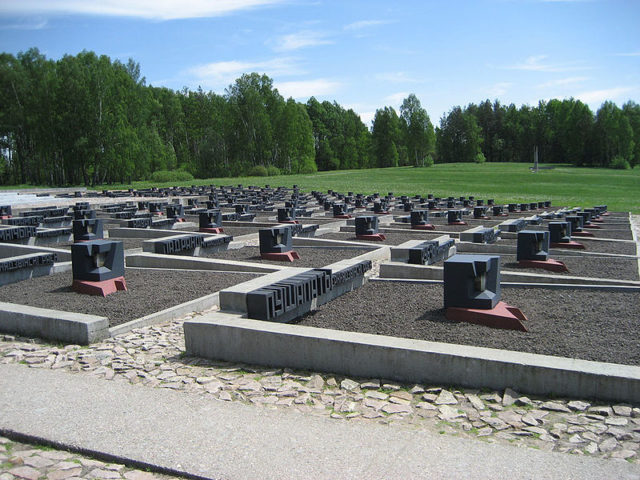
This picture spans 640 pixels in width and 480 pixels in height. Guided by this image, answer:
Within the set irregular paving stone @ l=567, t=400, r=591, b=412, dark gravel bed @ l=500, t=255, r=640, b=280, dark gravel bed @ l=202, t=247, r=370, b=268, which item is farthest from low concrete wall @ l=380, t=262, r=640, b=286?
irregular paving stone @ l=567, t=400, r=591, b=412

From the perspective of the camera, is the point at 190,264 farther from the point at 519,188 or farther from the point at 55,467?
the point at 519,188

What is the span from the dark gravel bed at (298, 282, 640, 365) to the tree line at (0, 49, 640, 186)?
180ft

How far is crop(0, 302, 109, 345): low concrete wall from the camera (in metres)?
7.15

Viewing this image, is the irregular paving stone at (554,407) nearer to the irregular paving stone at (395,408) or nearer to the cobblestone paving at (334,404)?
the cobblestone paving at (334,404)

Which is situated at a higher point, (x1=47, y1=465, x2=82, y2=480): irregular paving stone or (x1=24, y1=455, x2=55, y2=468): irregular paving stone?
(x1=24, y1=455, x2=55, y2=468): irregular paving stone

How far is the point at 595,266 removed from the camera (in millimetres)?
12375

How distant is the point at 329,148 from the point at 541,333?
9821 cm

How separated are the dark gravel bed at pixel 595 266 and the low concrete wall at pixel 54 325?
27.1 ft

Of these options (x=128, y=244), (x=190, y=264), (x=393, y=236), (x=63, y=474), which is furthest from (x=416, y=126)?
(x=63, y=474)

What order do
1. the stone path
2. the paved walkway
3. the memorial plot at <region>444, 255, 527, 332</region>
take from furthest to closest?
1. the memorial plot at <region>444, 255, 527, 332</region>
2. the stone path
3. the paved walkway

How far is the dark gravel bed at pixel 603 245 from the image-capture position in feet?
49.8

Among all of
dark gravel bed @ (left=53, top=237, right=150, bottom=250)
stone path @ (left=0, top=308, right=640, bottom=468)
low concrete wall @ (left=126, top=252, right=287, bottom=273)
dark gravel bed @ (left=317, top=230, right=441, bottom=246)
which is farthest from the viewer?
dark gravel bed @ (left=317, top=230, right=441, bottom=246)

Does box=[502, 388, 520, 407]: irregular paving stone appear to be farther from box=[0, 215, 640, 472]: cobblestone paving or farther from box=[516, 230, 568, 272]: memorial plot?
box=[516, 230, 568, 272]: memorial plot

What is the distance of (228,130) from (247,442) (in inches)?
3101
